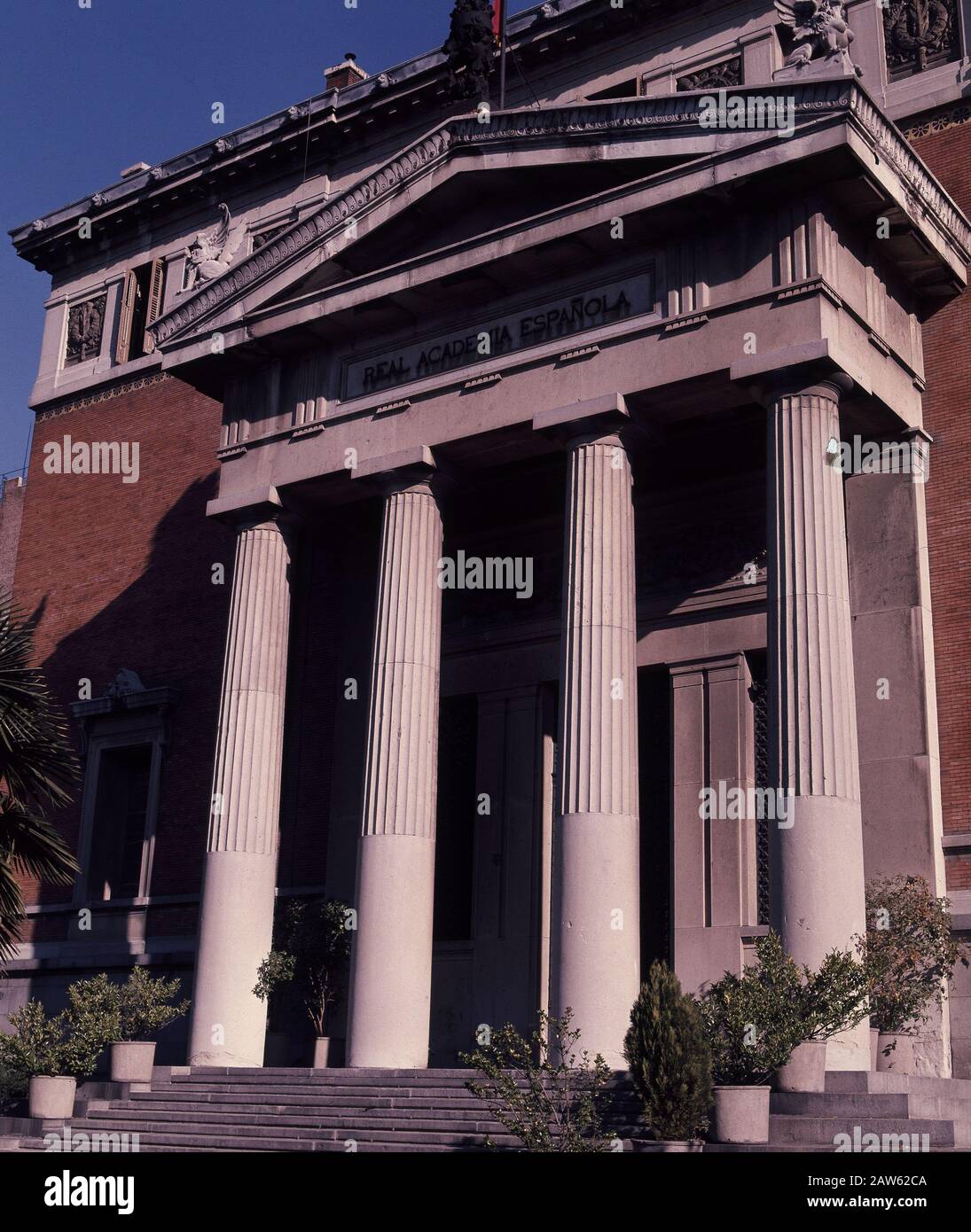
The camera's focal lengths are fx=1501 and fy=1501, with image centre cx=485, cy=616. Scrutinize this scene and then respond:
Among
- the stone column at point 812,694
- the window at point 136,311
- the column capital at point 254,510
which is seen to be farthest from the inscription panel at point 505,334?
the window at point 136,311

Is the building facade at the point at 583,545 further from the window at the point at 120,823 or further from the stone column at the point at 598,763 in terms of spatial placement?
the window at the point at 120,823

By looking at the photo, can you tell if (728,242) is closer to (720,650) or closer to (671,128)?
(671,128)

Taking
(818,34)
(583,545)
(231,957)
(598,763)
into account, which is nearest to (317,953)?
(231,957)

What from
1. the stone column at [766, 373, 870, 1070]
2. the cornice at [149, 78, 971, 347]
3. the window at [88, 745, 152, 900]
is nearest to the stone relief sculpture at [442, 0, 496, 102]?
the cornice at [149, 78, 971, 347]

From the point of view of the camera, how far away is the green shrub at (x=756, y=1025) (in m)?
15.9

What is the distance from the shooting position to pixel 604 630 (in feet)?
69.3

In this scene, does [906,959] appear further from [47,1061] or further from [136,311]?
[136,311]

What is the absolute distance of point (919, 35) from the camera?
980 inches

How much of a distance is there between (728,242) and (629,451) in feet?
10.8

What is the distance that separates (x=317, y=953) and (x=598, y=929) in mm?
6504

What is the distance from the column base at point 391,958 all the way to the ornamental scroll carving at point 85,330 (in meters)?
20.7

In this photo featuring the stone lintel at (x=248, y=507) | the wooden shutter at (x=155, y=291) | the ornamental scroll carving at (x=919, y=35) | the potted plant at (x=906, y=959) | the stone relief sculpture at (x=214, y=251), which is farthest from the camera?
the wooden shutter at (x=155, y=291)

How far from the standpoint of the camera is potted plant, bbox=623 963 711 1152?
15.3 m

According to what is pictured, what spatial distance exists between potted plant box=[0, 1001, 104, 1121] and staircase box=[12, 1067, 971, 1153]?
0.50 meters
